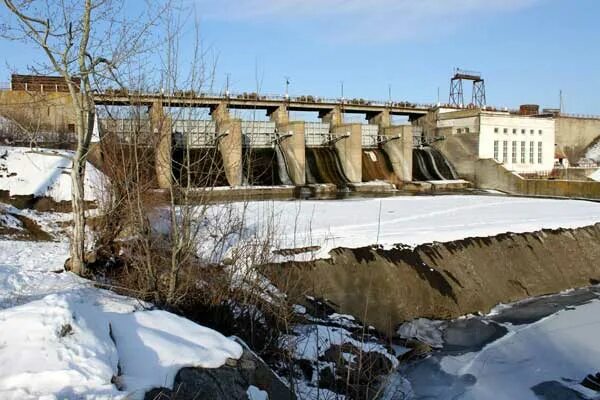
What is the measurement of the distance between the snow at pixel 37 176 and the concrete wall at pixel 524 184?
2601 cm

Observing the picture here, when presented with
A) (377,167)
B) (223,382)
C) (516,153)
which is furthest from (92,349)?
(516,153)

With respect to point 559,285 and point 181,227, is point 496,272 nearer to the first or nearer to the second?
point 559,285

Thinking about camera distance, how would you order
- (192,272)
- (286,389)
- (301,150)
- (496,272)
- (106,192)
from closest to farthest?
(286,389), (192,272), (106,192), (496,272), (301,150)

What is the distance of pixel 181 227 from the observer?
21.4 feet

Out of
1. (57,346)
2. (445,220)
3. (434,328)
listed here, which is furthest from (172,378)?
(445,220)

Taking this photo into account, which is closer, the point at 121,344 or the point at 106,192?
the point at 121,344

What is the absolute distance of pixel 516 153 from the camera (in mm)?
38219

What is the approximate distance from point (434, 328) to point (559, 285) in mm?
5837

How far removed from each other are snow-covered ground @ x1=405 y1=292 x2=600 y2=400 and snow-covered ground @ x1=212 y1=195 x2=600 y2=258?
3.45m

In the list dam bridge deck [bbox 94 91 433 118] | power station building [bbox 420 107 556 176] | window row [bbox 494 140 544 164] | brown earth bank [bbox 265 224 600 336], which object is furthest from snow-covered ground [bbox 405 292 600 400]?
window row [bbox 494 140 544 164]

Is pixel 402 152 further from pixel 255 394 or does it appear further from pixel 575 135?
pixel 575 135

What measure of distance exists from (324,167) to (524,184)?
12.7 m

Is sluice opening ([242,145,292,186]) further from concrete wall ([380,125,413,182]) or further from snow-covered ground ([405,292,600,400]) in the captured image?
snow-covered ground ([405,292,600,400])

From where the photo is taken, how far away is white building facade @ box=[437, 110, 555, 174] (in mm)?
35906
